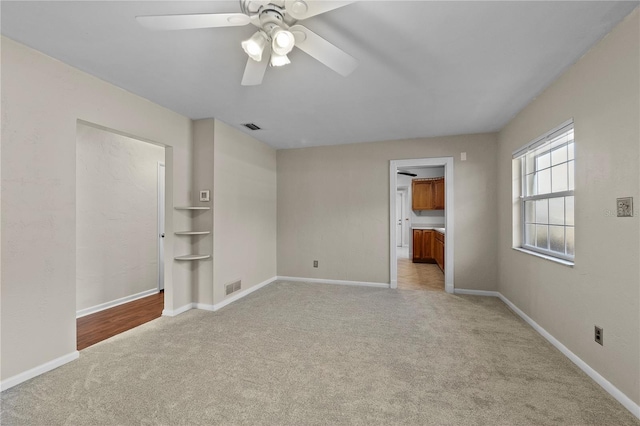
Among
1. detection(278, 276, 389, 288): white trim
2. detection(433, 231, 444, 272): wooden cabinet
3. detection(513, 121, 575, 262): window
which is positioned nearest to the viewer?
detection(513, 121, 575, 262): window

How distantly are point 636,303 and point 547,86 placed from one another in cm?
198

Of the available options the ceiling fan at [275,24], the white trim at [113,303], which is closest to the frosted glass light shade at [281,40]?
the ceiling fan at [275,24]

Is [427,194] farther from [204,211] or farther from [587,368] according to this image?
[204,211]

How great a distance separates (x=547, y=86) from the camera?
2562 mm

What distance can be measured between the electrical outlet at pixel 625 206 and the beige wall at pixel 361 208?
7.72 ft

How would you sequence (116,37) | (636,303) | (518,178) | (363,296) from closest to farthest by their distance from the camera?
(636,303) < (116,37) < (518,178) < (363,296)

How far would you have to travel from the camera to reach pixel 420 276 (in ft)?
17.5

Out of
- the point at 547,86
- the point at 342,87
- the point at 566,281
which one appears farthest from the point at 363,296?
the point at 547,86

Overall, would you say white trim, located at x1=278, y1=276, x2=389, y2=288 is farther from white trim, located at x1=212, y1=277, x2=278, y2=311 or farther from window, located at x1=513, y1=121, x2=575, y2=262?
window, located at x1=513, y1=121, x2=575, y2=262

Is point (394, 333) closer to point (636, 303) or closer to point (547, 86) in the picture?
point (636, 303)

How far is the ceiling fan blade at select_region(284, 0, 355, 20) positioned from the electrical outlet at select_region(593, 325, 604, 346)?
2664mm

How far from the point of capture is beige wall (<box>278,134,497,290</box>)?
161 inches

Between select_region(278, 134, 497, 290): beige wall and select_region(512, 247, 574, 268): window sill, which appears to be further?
select_region(278, 134, 497, 290): beige wall

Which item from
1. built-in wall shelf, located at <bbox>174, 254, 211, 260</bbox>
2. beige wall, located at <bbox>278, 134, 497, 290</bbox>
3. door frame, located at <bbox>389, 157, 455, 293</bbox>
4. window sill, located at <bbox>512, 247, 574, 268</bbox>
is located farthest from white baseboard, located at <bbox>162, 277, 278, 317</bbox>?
window sill, located at <bbox>512, 247, 574, 268</bbox>
